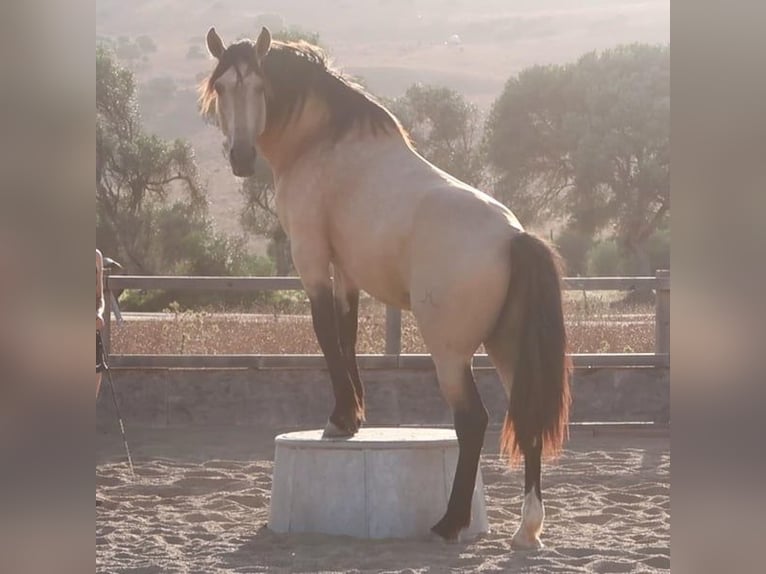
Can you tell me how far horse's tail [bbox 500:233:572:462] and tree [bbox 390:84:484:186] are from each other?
34090mm

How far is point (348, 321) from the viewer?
5.00 m

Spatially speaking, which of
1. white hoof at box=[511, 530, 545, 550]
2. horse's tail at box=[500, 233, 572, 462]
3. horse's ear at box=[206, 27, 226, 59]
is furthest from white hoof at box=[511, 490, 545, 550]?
horse's ear at box=[206, 27, 226, 59]

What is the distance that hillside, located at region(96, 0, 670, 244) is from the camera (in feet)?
246

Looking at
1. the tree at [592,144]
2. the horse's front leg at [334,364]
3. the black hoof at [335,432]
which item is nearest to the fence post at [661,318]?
the horse's front leg at [334,364]

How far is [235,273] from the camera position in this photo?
28.4m

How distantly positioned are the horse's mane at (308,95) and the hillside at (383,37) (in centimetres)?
5727

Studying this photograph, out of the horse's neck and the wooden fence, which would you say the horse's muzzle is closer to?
the horse's neck

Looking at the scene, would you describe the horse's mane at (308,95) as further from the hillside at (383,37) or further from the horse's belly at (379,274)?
the hillside at (383,37)

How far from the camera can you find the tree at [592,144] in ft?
113

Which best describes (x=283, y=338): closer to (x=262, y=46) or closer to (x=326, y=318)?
(x=326, y=318)

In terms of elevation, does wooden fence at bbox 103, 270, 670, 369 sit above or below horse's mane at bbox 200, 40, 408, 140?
below
